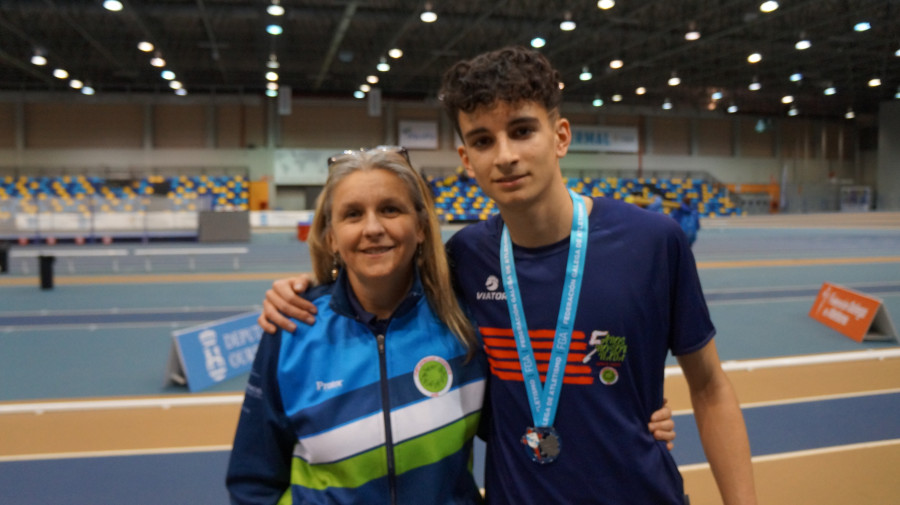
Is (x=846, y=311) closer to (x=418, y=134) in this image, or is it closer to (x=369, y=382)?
(x=369, y=382)

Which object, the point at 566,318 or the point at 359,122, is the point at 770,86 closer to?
the point at 359,122

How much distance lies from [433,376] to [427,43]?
25.7 metres

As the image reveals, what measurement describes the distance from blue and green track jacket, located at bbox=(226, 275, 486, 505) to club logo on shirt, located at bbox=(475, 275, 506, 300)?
200mm

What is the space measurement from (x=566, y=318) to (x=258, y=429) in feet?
2.97

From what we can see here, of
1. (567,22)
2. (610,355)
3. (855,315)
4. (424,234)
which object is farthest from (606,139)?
(610,355)

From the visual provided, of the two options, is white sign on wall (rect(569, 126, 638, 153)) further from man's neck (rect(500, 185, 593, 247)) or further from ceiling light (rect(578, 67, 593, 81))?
man's neck (rect(500, 185, 593, 247))

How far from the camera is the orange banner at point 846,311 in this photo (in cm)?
701

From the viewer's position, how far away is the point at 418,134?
34469mm

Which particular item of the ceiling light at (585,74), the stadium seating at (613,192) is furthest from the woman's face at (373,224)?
the stadium seating at (613,192)

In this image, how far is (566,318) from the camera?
169cm

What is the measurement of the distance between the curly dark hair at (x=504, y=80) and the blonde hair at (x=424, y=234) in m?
0.25

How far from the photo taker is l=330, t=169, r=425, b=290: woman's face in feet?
5.57

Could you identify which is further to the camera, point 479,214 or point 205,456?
point 479,214

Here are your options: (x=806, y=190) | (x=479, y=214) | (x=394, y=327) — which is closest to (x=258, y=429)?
A: (x=394, y=327)
